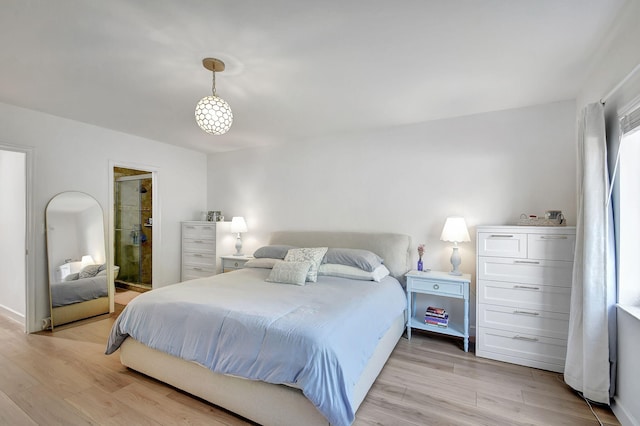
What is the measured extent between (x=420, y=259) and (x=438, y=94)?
1709 mm

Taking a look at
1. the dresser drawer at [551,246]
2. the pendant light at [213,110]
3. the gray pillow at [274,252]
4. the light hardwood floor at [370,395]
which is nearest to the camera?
the light hardwood floor at [370,395]

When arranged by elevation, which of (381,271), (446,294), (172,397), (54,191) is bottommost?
(172,397)

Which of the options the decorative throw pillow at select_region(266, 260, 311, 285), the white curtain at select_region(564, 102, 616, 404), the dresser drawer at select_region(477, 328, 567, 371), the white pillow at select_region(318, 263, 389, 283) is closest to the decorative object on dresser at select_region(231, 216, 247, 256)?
the decorative throw pillow at select_region(266, 260, 311, 285)

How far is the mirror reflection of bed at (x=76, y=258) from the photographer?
129 inches

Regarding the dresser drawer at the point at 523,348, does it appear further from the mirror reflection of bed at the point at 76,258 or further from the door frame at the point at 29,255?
the door frame at the point at 29,255

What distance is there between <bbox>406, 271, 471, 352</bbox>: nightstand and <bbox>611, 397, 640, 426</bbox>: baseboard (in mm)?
1007

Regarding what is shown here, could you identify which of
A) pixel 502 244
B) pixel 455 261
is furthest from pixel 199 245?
pixel 502 244

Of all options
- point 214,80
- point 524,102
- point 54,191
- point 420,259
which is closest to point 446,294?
point 420,259

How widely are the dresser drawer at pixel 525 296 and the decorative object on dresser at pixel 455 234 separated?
0.32m

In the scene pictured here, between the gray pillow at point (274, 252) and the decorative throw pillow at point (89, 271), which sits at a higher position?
the gray pillow at point (274, 252)

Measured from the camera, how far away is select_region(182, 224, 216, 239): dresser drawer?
4383 millimetres

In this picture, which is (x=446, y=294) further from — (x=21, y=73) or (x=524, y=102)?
(x=21, y=73)

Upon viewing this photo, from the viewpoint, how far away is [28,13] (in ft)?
5.25

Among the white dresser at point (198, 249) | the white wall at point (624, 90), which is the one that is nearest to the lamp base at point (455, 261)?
the white wall at point (624, 90)
